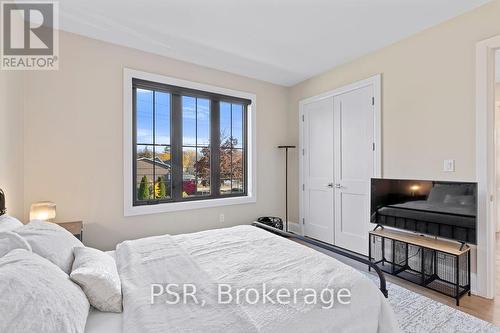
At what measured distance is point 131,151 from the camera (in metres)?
3.09

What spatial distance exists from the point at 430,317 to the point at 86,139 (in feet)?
12.3

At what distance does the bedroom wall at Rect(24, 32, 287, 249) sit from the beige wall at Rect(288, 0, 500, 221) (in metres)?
2.77

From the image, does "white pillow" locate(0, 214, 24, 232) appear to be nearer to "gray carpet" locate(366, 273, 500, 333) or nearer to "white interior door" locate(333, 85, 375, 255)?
"gray carpet" locate(366, 273, 500, 333)

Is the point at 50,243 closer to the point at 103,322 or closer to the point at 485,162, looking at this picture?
the point at 103,322

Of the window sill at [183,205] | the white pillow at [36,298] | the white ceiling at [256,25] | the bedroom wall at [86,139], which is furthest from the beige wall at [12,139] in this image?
the white pillow at [36,298]

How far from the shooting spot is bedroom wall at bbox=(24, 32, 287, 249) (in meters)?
2.60

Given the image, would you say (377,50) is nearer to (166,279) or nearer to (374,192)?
(374,192)

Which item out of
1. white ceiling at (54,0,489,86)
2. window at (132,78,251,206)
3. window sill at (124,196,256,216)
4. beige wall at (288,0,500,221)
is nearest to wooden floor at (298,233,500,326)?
beige wall at (288,0,500,221)

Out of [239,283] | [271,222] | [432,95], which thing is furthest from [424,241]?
[239,283]

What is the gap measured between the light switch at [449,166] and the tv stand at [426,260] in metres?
0.73

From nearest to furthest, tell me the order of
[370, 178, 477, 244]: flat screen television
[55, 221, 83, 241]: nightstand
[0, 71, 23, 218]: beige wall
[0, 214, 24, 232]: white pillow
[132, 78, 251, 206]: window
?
[0, 214, 24, 232]: white pillow → [0, 71, 23, 218]: beige wall → [370, 178, 477, 244]: flat screen television → [55, 221, 83, 241]: nightstand → [132, 78, 251, 206]: window

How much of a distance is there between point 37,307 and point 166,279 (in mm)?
597

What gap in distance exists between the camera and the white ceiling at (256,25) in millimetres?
2344

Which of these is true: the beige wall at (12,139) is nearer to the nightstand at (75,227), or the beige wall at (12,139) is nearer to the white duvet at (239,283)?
the nightstand at (75,227)
